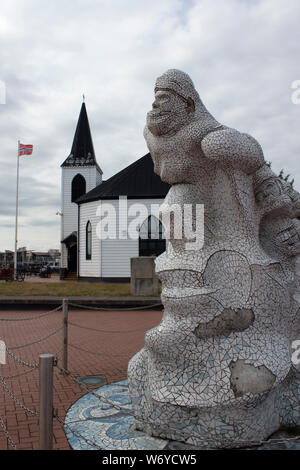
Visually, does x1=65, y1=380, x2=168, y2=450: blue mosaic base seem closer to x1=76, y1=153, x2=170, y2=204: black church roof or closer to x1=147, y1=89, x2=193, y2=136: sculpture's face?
x1=147, y1=89, x2=193, y2=136: sculpture's face

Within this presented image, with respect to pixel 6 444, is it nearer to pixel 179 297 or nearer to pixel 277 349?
pixel 179 297

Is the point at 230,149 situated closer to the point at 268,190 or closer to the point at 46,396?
the point at 268,190

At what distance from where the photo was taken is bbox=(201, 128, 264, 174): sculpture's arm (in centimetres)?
365

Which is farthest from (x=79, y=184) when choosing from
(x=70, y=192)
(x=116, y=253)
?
(x=116, y=253)

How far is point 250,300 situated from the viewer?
358 centimetres

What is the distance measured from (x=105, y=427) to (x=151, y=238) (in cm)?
2083

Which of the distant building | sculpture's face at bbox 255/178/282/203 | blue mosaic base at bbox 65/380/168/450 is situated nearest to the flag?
blue mosaic base at bbox 65/380/168/450

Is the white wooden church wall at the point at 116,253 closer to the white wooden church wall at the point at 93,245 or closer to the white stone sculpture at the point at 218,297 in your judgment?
the white wooden church wall at the point at 93,245

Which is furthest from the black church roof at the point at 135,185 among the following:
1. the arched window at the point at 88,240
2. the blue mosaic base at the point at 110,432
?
the blue mosaic base at the point at 110,432

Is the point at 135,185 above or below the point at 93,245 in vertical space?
above

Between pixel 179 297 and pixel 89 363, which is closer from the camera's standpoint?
pixel 179 297

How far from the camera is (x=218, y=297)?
354 cm

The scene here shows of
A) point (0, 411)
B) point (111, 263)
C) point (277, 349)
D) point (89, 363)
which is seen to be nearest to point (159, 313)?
point (89, 363)
